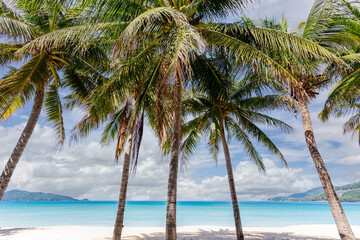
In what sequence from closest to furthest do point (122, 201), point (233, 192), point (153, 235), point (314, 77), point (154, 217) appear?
point (314, 77), point (122, 201), point (233, 192), point (153, 235), point (154, 217)

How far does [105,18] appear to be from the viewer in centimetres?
608

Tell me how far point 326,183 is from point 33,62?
8706 mm

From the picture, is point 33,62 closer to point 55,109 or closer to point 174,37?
point 55,109

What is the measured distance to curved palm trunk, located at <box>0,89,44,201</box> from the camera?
6.68 meters

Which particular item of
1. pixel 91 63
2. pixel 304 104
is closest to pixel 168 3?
pixel 91 63

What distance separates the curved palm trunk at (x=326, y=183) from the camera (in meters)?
5.75

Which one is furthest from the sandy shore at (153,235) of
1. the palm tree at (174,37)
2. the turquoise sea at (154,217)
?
the turquoise sea at (154,217)

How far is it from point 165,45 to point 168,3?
1.57 meters

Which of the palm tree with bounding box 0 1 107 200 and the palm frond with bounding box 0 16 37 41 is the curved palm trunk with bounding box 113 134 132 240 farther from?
the palm frond with bounding box 0 16 37 41

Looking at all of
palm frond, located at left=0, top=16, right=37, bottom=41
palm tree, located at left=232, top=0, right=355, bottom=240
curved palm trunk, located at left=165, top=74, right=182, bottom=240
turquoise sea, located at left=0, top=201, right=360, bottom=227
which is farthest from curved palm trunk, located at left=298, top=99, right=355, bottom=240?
turquoise sea, located at left=0, top=201, right=360, bottom=227

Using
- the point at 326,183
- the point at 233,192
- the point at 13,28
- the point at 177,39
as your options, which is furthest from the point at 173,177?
the point at 13,28

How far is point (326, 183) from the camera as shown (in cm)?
639

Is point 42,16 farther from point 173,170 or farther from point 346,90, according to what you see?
point 346,90

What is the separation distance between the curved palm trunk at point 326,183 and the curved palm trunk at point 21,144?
26.1ft
